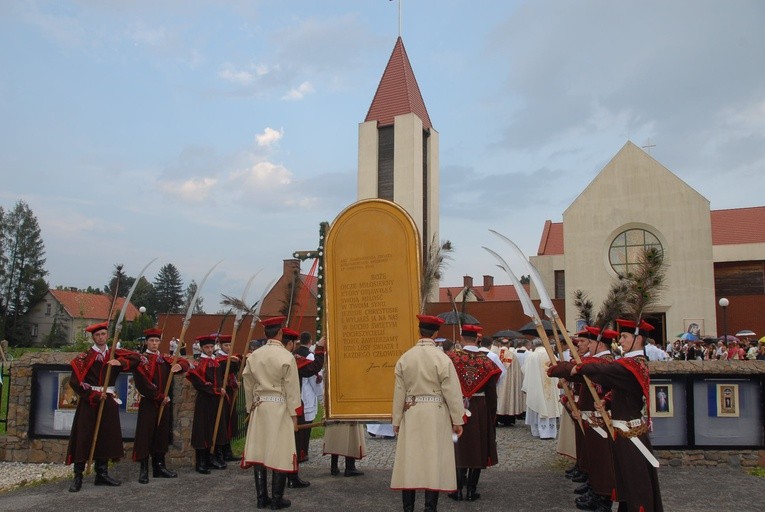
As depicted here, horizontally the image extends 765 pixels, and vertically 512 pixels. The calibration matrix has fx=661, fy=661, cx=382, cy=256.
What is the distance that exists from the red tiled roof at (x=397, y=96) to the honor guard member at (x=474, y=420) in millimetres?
33265

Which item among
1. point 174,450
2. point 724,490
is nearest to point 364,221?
point 174,450

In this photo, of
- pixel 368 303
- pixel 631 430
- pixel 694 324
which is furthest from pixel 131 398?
pixel 694 324

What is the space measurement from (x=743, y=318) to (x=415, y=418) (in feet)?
86.0

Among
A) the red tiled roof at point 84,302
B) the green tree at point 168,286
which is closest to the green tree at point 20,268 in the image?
the red tiled roof at point 84,302

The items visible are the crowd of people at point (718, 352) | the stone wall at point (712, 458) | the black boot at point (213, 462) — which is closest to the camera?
the black boot at point (213, 462)

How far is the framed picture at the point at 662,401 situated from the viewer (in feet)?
31.0

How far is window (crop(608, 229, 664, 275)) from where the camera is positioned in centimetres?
2930

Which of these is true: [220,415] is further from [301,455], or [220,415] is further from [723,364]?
[723,364]

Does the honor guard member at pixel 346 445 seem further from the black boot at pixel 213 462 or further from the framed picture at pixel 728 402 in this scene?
the framed picture at pixel 728 402

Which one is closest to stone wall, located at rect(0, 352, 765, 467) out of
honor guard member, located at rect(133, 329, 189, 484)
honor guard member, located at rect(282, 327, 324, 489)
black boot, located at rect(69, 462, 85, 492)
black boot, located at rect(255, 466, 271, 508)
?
honor guard member, located at rect(133, 329, 189, 484)

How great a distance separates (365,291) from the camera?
302 inches

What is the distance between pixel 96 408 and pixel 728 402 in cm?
849

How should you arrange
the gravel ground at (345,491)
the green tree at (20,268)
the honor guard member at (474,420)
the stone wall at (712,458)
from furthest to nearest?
1. the green tree at (20,268)
2. the stone wall at (712,458)
3. the honor guard member at (474,420)
4. the gravel ground at (345,491)

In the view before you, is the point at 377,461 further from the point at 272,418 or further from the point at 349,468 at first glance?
the point at 272,418
